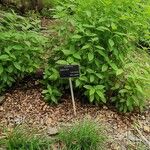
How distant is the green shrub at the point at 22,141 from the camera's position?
12.8ft

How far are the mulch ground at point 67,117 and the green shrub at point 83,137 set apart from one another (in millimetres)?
271

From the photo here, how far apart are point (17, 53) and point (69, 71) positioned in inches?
27.8

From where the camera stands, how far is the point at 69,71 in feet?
14.1

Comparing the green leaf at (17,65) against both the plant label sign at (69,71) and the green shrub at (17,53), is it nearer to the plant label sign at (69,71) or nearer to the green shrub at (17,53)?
the green shrub at (17,53)

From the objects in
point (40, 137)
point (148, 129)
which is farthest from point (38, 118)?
point (148, 129)

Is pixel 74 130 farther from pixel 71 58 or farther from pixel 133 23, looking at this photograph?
pixel 133 23

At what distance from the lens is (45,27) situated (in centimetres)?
640

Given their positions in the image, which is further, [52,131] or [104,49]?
[104,49]

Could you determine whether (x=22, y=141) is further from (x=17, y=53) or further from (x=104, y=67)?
(x=104, y=67)

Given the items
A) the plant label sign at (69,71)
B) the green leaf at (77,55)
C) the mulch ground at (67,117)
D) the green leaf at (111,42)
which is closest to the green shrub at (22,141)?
the mulch ground at (67,117)

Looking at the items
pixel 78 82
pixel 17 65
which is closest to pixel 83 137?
pixel 78 82

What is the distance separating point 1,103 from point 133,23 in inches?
72.1

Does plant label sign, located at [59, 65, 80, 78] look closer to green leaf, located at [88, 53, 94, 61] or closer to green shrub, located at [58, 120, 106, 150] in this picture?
green leaf, located at [88, 53, 94, 61]

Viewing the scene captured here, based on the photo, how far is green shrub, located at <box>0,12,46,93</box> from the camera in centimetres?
450
